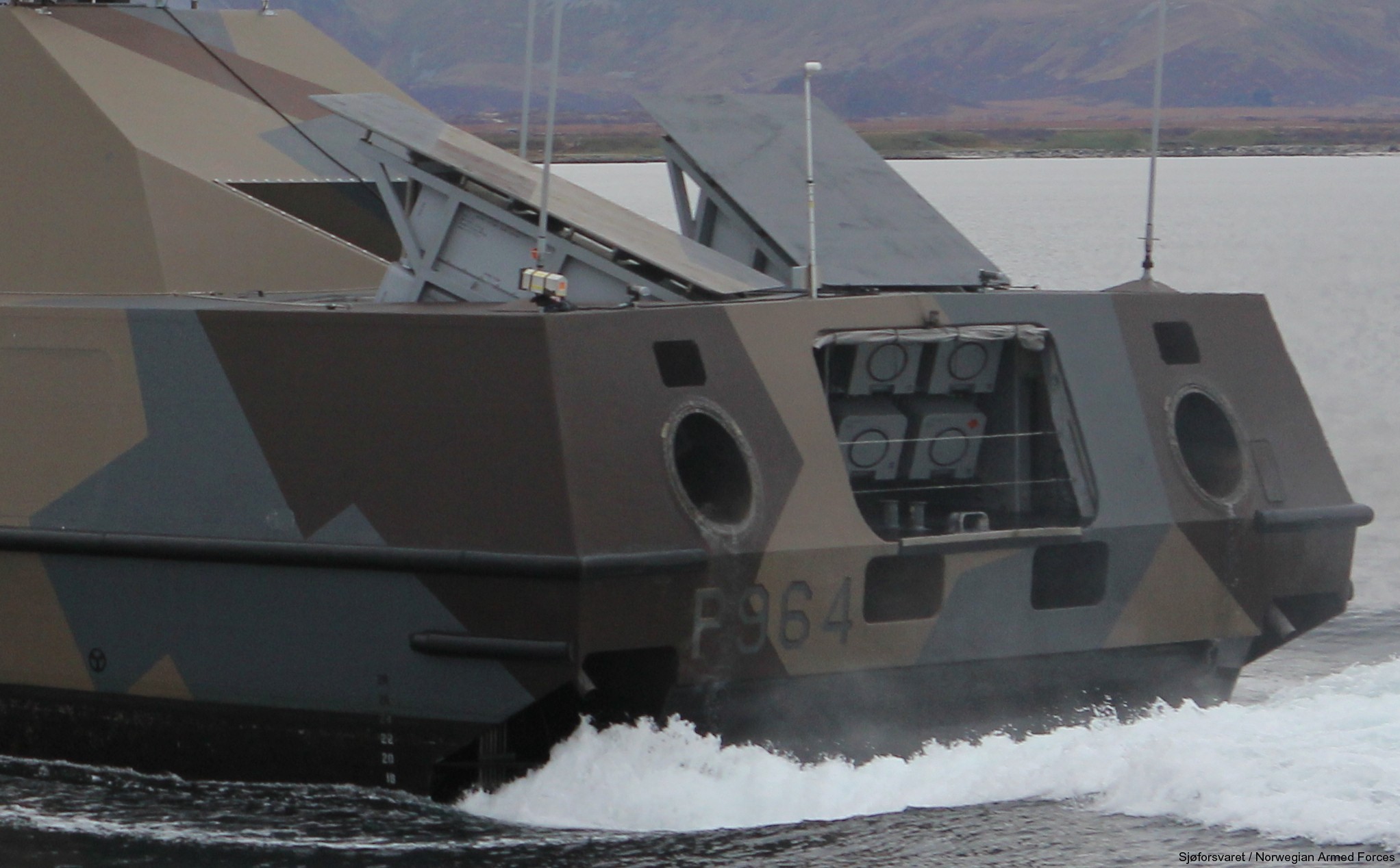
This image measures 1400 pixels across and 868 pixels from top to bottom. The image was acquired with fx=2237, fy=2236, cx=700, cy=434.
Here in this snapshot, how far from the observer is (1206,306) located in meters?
8.89

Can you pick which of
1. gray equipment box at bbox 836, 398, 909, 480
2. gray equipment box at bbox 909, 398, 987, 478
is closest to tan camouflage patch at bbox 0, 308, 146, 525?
gray equipment box at bbox 836, 398, 909, 480

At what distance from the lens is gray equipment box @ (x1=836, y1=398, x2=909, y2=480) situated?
8.60 meters

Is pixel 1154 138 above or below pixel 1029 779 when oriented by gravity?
above

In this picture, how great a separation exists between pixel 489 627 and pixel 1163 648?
269cm

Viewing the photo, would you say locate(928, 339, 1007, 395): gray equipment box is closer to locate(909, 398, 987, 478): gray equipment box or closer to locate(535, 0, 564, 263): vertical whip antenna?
locate(909, 398, 987, 478): gray equipment box

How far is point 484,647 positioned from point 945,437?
2218mm

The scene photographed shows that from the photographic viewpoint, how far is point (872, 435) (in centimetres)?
865

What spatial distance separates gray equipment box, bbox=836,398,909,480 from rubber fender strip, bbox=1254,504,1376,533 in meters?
1.40

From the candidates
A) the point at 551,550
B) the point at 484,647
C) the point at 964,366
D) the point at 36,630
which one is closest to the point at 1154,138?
the point at 964,366

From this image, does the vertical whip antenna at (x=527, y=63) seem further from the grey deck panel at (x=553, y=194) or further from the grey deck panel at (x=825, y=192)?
the grey deck panel at (x=825, y=192)

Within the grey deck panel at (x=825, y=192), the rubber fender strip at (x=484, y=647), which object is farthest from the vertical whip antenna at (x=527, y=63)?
the rubber fender strip at (x=484, y=647)

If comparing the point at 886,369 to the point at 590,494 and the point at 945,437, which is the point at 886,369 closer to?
the point at 945,437

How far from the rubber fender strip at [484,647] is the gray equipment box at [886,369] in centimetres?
180

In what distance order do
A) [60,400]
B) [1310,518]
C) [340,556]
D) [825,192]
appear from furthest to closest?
[825,192] < [1310,518] < [60,400] < [340,556]
